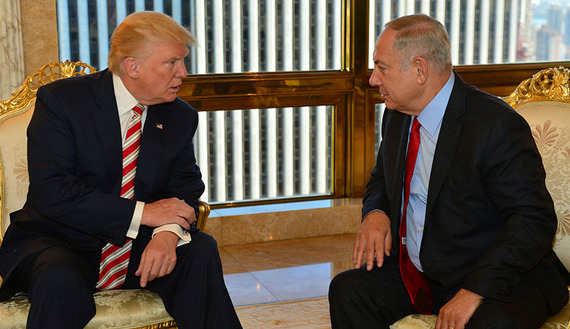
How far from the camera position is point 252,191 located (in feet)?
16.3

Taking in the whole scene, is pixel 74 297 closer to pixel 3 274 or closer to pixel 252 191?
pixel 3 274

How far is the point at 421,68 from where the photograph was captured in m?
2.45

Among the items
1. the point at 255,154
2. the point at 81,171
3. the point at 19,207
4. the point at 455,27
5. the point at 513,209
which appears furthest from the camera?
the point at 455,27

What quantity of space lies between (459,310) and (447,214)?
332 millimetres

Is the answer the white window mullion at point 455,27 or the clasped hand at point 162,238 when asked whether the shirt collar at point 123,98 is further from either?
the white window mullion at point 455,27

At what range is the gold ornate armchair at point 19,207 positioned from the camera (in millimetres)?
2361

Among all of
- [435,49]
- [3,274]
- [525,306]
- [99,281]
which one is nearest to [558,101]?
[435,49]

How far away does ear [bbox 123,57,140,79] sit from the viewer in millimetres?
2590

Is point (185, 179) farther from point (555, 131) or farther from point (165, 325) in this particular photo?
point (555, 131)

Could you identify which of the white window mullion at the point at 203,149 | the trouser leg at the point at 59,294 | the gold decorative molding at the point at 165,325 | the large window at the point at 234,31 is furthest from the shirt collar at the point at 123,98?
the white window mullion at the point at 203,149

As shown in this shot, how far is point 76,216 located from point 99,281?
0.24m

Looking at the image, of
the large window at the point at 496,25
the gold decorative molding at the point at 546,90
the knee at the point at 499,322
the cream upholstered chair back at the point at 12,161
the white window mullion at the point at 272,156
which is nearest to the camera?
the knee at the point at 499,322

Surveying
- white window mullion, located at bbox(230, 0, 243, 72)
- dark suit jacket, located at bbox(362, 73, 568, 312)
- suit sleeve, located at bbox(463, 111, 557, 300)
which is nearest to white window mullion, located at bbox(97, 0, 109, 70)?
white window mullion, located at bbox(230, 0, 243, 72)

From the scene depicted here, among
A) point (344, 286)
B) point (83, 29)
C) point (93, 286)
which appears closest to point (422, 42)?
point (344, 286)
